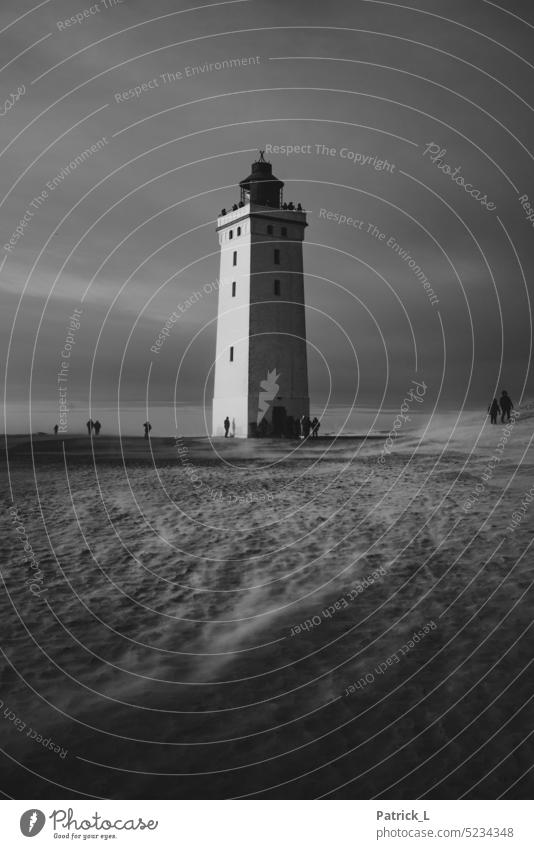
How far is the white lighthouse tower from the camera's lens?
123 ft

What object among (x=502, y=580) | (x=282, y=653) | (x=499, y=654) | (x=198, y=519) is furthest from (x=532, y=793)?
(x=198, y=519)

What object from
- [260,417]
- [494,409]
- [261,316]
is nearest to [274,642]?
[494,409]

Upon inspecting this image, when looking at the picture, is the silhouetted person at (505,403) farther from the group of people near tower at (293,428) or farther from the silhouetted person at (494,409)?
the group of people near tower at (293,428)

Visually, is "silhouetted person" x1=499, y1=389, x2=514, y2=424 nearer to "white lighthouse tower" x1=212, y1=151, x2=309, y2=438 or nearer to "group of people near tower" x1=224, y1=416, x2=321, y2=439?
"group of people near tower" x1=224, y1=416, x2=321, y2=439

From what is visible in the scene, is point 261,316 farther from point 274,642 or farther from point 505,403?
point 274,642

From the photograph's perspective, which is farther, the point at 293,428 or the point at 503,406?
the point at 293,428

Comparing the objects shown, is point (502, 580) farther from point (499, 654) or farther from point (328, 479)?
point (328, 479)

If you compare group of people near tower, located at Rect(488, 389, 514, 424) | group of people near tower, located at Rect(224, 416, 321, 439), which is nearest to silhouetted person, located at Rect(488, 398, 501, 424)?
group of people near tower, located at Rect(488, 389, 514, 424)

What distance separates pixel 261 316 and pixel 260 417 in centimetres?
586

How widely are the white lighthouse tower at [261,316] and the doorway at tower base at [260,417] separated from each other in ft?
0.19

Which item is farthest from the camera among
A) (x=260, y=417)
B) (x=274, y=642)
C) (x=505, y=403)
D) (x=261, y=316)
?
(x=261, y=316)

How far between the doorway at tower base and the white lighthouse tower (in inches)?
2.3

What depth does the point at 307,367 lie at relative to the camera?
39.6 meters

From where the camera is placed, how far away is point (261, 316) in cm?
3775
